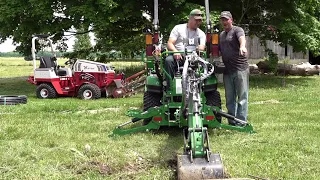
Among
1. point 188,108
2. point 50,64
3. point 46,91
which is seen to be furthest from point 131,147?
point 50,64

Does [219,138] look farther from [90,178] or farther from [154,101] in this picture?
[90,178]

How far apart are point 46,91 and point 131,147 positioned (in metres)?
6.99

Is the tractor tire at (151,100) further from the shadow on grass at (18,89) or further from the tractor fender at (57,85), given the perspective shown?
the shadow on grass at (18,89)

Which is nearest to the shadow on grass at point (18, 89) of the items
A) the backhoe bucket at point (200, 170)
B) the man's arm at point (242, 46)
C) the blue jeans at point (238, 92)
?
the blue jeans at point (238, 92)

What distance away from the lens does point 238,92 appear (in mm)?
6727

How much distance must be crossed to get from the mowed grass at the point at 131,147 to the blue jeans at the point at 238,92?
337 mm

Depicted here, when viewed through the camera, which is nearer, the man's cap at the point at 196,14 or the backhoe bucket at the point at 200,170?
the backhoe bucket at the point at 200,170

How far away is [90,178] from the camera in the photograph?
177 inches

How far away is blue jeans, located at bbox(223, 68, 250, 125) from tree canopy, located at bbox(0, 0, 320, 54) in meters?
6.54

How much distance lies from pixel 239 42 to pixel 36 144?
3.04 m

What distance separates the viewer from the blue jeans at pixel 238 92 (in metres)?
6.63

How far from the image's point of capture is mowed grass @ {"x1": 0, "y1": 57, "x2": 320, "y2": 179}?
4652mm

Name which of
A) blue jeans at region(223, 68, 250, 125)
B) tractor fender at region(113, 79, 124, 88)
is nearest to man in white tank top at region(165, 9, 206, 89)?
blue jeans at region(223, 68, 250, 125)

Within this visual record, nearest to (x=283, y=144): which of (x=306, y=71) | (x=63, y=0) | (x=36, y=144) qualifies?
(x=36, y=144)
